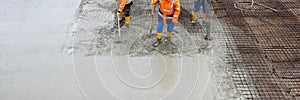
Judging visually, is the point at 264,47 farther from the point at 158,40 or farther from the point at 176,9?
the point at 158,40

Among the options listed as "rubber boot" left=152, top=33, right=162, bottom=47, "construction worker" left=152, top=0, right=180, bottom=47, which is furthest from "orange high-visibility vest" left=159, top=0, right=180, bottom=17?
"rubber boot" left=152, top=33, right=162, bottom=47

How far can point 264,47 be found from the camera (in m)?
4.96

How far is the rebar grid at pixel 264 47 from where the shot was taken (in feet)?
13.4

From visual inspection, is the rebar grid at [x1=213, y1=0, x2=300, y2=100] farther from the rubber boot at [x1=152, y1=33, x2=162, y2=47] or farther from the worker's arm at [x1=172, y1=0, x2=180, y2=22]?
the rubber boot at [x1=152, y1=33, x2=162, y2=47]

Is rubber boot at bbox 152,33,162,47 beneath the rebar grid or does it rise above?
above

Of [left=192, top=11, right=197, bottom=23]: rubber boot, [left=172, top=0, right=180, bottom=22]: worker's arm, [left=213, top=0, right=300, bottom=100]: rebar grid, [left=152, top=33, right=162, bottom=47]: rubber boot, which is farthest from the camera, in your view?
[left=192, top=11, right=197, bottom=23]: rubber boot

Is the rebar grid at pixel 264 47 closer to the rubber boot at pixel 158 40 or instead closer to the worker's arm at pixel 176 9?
the worker's arm at pixel 176 9

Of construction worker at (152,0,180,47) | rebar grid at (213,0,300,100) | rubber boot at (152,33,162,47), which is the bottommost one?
rebar grid at (213,0,300,100)

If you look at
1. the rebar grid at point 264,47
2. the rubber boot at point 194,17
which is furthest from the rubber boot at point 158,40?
the rebar grid at point 264,47

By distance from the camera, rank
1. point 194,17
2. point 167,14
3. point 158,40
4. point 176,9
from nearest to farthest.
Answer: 1. point 176,9
2. point 167,14
3. point 158,40
4. point 194,17

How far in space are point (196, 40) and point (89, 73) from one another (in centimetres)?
219

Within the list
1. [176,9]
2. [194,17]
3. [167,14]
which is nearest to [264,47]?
[194,17]

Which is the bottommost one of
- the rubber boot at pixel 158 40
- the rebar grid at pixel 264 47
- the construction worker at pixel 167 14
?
the rebar grid at pixel 264 47

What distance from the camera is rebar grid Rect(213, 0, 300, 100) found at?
13.4 feet
